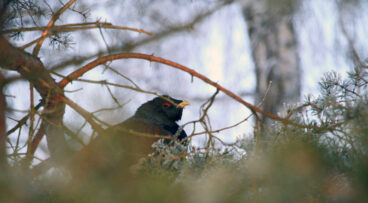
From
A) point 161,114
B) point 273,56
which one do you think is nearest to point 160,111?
point 161,114

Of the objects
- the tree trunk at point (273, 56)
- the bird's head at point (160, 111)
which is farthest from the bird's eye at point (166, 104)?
the tree trunk at point (273, 56)

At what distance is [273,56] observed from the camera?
4.79 metres

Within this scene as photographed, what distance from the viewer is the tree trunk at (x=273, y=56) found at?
175 inches

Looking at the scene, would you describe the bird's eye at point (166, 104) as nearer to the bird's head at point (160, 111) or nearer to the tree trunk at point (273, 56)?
the bird's head at point (160, 111)

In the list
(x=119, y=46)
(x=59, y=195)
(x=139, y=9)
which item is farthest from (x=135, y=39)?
(x=59, y=195)

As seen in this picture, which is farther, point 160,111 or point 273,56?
point 273,56

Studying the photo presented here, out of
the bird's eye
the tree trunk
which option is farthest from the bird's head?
the tree trunk

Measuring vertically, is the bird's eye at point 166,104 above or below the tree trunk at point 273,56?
below

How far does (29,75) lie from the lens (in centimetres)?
175

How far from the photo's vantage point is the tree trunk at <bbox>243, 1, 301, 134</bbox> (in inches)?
175

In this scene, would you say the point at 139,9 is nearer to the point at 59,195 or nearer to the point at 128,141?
the point at 128,141

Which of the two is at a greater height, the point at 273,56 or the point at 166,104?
the point at 273,56

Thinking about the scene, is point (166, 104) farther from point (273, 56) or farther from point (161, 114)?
point (273, 56)

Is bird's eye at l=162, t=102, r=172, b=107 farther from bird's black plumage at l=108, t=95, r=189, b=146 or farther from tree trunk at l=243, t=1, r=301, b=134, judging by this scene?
tree trunk at l=243, t=1, r=301, b=134
